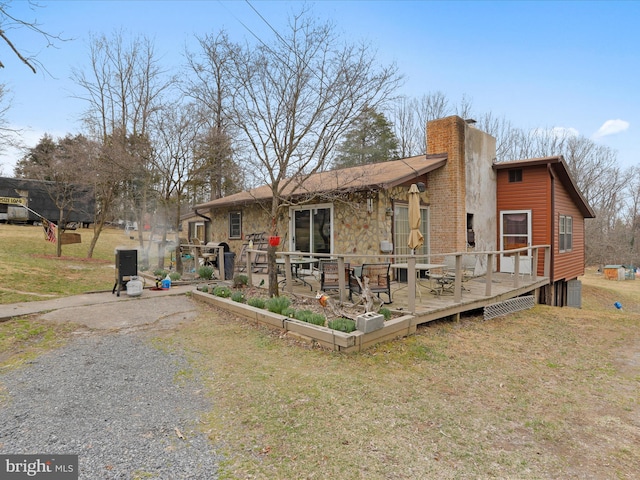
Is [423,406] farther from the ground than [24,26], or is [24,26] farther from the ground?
[24,26]

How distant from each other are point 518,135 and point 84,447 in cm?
2988

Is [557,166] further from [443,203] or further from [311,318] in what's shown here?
[311,318]

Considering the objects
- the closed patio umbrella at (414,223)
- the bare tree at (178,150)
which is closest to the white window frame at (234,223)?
the bare tree at (178,150)

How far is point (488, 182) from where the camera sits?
10.9 metres

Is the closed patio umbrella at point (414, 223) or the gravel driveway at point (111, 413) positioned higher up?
the closed patio umbrella at point (414, 223)

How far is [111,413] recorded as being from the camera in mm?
3062

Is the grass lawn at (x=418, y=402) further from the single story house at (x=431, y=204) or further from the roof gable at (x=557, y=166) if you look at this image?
the roof gable at (x=557, y=166)

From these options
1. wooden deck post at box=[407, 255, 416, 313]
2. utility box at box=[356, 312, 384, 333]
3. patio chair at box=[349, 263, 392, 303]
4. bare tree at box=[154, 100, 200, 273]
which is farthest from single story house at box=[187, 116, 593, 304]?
utility box at box=[356, 312, 384, 333]

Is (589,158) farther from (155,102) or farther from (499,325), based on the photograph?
(155,102)

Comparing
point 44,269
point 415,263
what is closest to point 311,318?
point 415,263

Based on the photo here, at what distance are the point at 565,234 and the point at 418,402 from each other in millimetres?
11157

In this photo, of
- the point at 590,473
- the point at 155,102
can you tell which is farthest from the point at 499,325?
the point at 155,102

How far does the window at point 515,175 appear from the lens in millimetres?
10830

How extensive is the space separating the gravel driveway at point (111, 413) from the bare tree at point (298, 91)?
3.25 m
